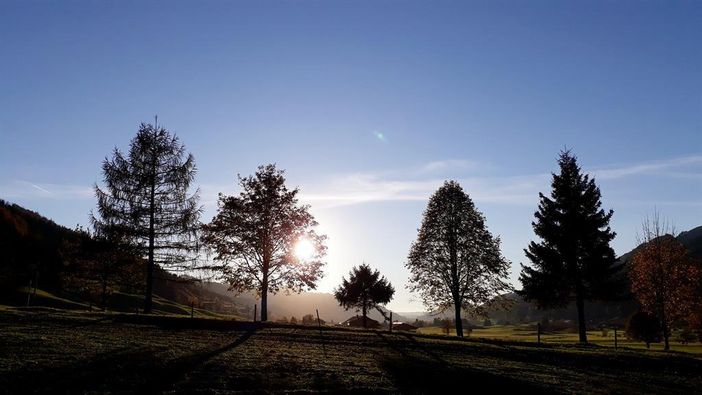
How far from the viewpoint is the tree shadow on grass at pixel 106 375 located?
1213cm

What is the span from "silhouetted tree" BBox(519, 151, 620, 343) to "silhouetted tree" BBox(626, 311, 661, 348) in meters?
6.16

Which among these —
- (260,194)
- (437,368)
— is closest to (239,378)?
(437,368)

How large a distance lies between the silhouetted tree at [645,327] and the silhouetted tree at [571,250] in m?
6.16

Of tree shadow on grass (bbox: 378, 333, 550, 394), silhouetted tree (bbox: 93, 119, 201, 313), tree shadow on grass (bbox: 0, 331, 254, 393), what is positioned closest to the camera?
tree shadow on grass (bbox: 0, 331, 254, 393)

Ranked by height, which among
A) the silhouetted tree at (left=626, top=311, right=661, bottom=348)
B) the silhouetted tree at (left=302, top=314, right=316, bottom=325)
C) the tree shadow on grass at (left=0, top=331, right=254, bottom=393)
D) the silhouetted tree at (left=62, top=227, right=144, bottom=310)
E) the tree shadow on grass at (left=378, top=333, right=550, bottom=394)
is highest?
the silhouetted tree at (left=62, top=227, right=144, bottom=310)

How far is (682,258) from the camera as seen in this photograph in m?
41.1

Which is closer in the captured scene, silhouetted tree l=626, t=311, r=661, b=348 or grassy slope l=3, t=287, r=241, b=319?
silhouetted tree l=626, t=311, r=661, b=348

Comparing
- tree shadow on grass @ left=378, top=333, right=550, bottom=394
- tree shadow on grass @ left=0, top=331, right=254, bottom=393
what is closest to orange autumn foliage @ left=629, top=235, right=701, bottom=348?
tree shadow on grass @ left=378, top=333, right=550, bottom=394

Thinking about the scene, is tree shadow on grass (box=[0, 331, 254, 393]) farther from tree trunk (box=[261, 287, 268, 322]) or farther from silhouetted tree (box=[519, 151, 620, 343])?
silhouetted tree (box=[519, 151, 620, 343])

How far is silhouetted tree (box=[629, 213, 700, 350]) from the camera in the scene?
39750mm

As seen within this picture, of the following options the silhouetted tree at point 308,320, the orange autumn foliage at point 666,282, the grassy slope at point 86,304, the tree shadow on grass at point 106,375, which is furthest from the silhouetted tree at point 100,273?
the orange autumn foliage at point 666,282

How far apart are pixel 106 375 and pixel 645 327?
45.7 metres

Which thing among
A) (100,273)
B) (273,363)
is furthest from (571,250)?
(100,273)

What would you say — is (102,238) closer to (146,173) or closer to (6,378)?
(146,173)
